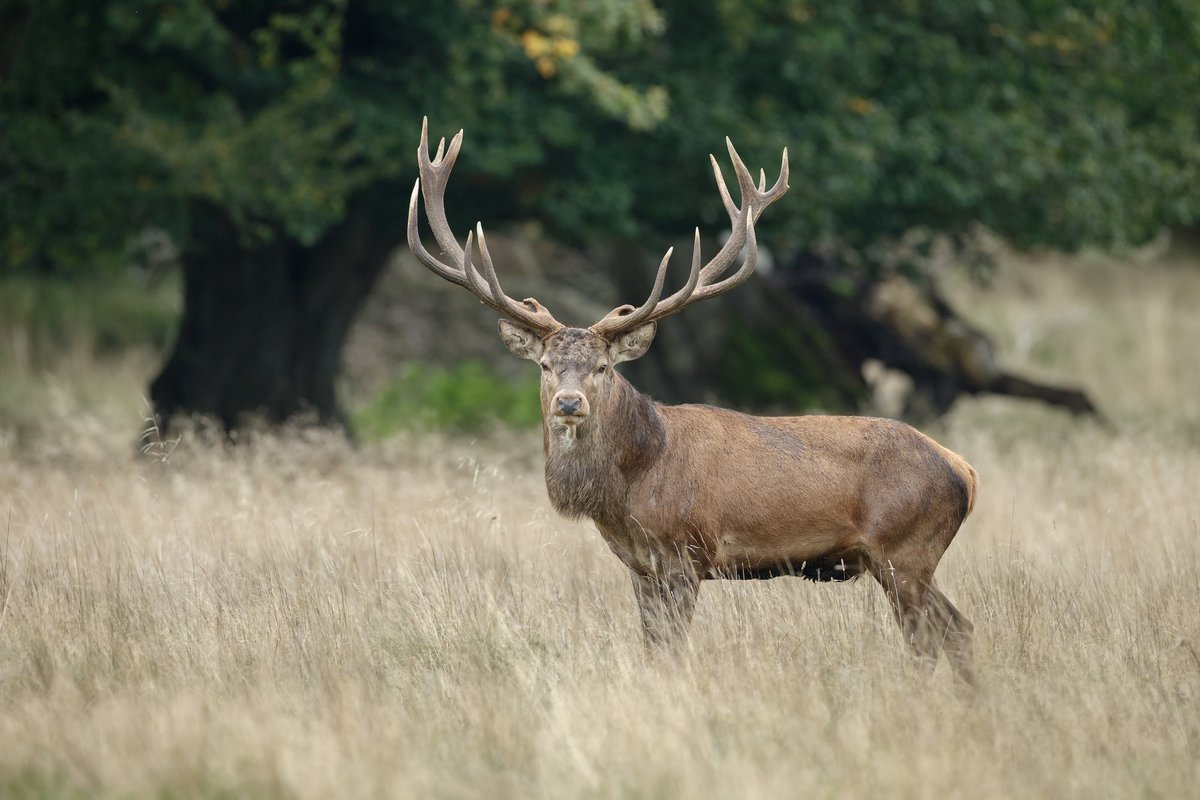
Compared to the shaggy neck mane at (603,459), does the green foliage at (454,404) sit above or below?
below

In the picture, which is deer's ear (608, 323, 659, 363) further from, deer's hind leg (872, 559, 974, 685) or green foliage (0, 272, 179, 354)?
green foliage (0, 272, 179, 354)

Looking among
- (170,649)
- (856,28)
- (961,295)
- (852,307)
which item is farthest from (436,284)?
(170,649)

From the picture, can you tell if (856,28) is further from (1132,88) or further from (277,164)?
(277,164)

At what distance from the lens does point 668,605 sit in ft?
19.5

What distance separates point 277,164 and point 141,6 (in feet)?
4.48

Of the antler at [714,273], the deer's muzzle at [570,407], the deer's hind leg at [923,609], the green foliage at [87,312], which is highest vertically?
the antler at [714,273]

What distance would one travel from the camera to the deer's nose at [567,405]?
19.6 feet

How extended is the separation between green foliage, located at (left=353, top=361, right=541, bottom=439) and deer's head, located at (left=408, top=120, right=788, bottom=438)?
704 cm

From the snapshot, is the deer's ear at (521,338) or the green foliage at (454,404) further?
the green foliage at (454,404)

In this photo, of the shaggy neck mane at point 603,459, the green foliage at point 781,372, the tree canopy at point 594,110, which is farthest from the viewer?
the green foliage at point 781,372

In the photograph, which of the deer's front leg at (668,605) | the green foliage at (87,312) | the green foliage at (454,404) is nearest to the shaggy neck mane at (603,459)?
the deer's front leg at (668,605)

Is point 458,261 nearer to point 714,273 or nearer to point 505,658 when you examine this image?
point 714,273

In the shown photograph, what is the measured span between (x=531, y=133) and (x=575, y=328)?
5.18m

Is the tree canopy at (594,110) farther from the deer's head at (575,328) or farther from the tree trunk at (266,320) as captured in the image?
the deer's head at (575,328)
